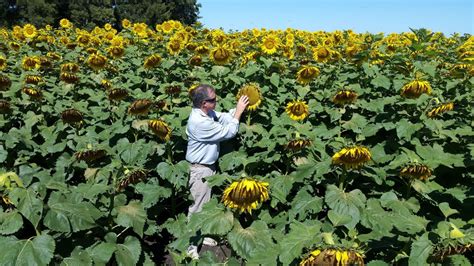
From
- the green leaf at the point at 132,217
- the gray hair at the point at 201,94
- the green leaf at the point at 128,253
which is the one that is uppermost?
the gray hair at the point at 201,94

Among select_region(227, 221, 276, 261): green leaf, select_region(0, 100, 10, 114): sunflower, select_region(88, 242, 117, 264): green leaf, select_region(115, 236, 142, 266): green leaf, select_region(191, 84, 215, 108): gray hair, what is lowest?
select_region(115, 236, 142, 266): green leaf

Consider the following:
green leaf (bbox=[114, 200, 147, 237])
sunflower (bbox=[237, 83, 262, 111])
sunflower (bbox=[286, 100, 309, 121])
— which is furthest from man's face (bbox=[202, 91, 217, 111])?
green leaf (bbox=[114, 200, 147, 237])

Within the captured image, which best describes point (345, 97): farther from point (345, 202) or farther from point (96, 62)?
point (96, 62)

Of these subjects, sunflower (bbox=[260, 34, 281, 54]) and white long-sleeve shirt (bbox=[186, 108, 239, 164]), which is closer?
white long-sleeve shirt (bbox=[186, 108, 239, 164])

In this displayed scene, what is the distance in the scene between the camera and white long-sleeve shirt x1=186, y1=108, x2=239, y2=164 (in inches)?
155

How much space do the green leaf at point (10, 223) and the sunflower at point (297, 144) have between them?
1.85 m

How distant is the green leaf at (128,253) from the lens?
3.05 m

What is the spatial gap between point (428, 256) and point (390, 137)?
2361 millimetres

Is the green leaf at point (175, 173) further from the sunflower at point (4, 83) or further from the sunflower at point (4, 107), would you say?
the sunflower at point (4, 83)

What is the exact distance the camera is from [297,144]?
3.42 m

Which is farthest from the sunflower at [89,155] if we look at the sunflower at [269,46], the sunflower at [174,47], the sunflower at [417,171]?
the sunflower at [174,47]

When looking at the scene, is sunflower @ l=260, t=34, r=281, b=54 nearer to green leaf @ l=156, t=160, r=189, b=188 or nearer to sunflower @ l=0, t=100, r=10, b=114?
green leaf @ l=156, t=160, r=189, b=188

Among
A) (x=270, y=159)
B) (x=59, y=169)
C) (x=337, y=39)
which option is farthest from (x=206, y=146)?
(x=337, y=39)

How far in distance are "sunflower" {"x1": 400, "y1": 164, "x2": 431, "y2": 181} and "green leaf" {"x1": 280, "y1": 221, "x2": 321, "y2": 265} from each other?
1059 mm
